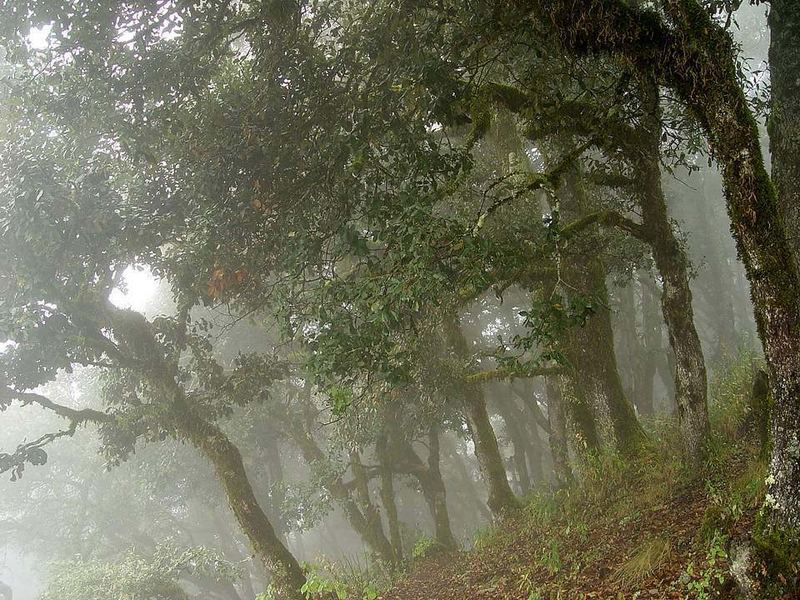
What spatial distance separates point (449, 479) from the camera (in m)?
32.6

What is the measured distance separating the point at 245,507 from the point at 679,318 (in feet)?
30.0

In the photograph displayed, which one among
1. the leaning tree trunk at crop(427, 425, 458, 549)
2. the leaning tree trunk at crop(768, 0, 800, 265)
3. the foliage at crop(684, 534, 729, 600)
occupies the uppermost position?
the leaning tree trunk at crop(768, 0, 800, 265)

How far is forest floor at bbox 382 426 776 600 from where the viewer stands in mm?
6082

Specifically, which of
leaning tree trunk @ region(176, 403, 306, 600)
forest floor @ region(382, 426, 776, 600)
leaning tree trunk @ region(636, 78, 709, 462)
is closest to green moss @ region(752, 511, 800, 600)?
forest floor @ region(382, 426, 776, 600)

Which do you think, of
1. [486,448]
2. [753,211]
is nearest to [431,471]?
[486,448]

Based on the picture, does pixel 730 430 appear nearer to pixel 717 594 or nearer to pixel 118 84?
pixel 717 594

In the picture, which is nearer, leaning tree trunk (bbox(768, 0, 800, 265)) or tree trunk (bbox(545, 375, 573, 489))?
leaning tree trunk (bbox(768, 0, 800, 265))

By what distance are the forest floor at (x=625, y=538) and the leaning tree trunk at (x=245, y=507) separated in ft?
7.05

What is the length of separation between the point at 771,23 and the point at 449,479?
2857 centimetres

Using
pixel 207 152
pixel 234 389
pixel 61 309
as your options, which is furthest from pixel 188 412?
pixel 207 152

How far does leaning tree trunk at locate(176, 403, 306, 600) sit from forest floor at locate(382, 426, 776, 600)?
2148 mm

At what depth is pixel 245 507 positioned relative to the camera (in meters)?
12.4

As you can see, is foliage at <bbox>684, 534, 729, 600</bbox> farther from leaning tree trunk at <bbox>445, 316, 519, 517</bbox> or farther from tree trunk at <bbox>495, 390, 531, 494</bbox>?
tree trunk at <bbox>495, 390, 531, 494</bbox>

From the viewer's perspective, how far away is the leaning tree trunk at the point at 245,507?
39.2ft
